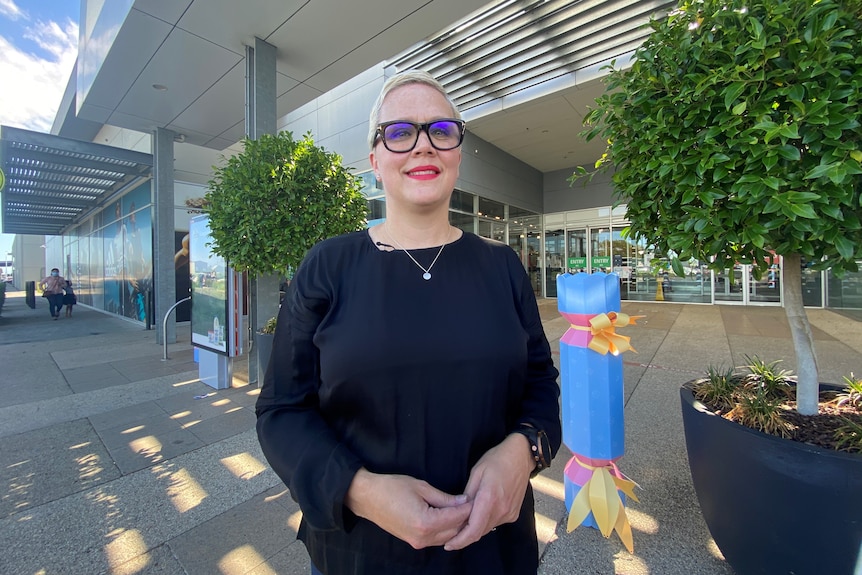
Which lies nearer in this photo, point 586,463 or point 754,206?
point 754,206

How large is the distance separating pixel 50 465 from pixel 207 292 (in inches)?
104

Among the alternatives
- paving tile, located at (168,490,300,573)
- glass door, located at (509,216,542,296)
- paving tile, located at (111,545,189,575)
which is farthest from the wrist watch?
Answer: glass door, located at (509,216,542,296)

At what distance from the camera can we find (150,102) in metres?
7.05

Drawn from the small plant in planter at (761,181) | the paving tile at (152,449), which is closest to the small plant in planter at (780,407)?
the small plant in planter at (761,181)

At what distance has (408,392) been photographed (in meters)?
0.99

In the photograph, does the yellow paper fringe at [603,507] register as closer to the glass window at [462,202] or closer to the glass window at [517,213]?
the glass window at [462,202]

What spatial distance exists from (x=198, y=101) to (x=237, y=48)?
7.28ft

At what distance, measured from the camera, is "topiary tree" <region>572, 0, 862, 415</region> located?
1.52m

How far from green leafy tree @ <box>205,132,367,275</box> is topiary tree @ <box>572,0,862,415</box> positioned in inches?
130

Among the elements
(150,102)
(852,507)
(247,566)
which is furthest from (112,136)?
(852,507)

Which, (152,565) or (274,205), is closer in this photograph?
(152,565)

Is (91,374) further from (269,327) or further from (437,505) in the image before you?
(437,505)

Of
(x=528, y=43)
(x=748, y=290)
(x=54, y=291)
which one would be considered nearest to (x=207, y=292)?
(x=528, y=43)

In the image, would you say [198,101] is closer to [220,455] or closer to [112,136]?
[220,455]
